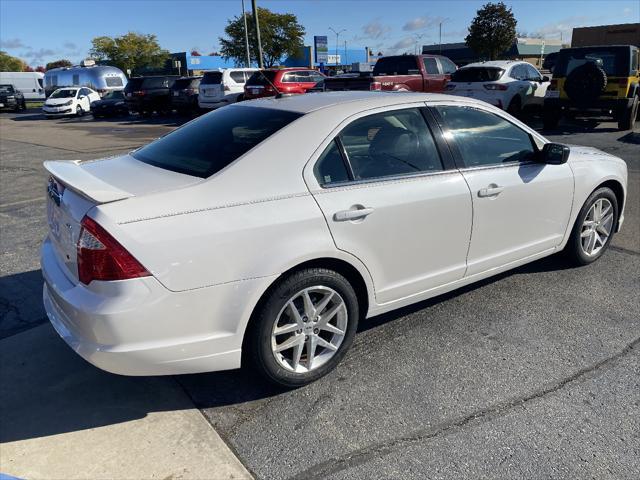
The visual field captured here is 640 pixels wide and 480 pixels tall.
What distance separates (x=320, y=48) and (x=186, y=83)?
50513mm

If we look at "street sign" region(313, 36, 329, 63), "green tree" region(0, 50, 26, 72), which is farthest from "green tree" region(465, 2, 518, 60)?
"green tree" region(0, 50, 26, 72)

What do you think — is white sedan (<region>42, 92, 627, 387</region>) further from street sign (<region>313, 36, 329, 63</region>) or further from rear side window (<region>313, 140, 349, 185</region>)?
street sign (<region>313, 36, 329, 63</region>)

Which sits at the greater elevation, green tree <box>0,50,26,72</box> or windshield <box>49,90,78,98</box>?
green tree <box>0,50,26,72</box>

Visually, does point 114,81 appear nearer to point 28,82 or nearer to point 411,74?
point 28,82

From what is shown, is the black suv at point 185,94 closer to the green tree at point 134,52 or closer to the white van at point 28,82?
the white van at point 28,82

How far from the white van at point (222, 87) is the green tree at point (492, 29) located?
108ft

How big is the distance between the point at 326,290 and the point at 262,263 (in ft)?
1.56

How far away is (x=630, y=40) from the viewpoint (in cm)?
4319

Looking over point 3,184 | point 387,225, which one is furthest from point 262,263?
point 3,184

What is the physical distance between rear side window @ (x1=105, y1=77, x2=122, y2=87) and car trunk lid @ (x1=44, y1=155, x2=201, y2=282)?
3463cm

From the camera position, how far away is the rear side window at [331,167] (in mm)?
2867

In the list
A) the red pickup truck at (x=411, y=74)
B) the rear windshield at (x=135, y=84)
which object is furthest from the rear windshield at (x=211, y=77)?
the red pickup truck at (x=411, y=74)

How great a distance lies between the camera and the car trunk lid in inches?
97.9

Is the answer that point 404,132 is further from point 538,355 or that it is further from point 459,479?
point 459,479
